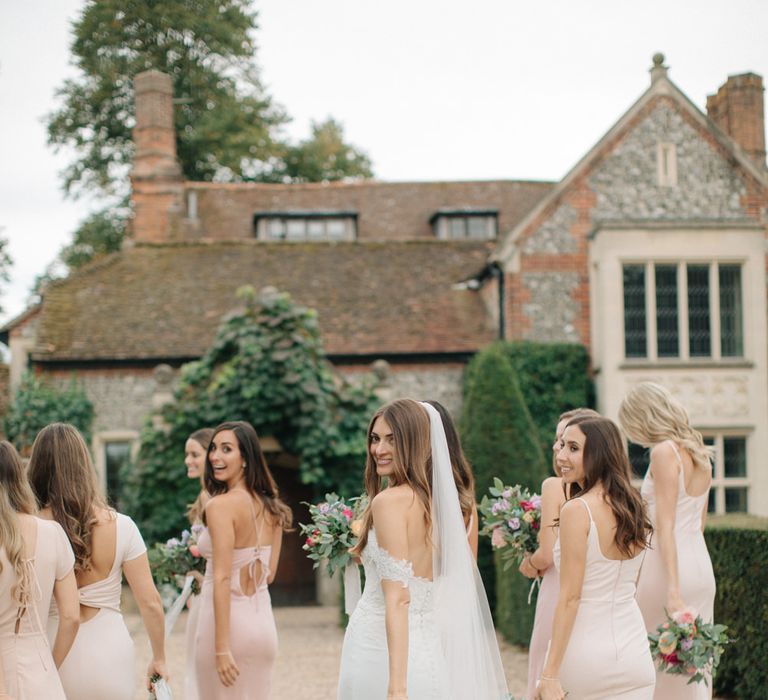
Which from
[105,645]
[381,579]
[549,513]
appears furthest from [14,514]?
[549,513]

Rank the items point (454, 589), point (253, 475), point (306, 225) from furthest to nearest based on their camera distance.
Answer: point (306, 225)
point (253, 475)
point (454, 589)

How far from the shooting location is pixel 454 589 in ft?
14.2

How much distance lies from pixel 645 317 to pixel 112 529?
14075mm

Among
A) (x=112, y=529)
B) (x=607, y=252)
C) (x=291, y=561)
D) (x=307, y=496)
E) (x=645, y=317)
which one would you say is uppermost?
(x=607, y=252)

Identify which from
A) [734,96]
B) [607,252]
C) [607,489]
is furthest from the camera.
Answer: [734,96]

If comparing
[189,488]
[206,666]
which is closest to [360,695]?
[206,666]

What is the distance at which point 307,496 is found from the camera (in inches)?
Answer: 735

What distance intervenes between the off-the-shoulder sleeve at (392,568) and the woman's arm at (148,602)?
1.26m

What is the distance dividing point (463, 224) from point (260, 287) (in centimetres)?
590

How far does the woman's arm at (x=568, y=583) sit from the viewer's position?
4.17m

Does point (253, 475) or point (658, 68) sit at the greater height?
point (658, 68)

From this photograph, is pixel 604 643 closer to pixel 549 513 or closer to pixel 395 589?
pixel 395 589

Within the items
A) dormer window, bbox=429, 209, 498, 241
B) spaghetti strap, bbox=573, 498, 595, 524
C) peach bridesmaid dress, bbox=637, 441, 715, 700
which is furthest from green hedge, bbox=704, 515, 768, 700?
dormer window, bbox=429, 209, 498, 241

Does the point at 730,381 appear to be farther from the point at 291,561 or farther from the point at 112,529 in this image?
the point at 112,529
